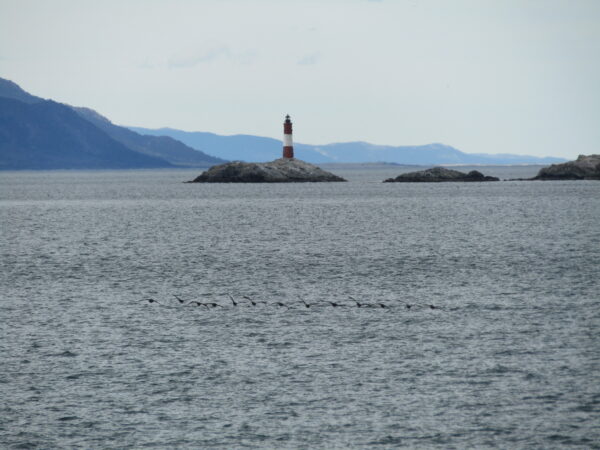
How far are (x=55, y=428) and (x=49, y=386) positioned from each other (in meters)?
2.92

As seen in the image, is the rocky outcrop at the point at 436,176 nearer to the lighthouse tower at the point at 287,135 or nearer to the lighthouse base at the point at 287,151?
the lighthouse base at the point at 287,151

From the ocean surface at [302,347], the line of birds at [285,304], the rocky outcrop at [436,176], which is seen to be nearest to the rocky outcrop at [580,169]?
the rocky outcrop at [436,176]

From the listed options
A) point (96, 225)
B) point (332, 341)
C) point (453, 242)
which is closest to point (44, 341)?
point (332, 341)

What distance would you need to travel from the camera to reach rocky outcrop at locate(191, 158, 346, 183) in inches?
6235

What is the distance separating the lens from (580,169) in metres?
160

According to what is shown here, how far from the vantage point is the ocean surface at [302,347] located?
55.0 feet

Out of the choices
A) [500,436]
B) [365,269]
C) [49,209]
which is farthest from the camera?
[49,209]

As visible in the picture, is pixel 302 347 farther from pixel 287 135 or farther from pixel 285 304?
pixel 287 135

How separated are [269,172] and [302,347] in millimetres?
135752

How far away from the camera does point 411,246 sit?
2116 inches

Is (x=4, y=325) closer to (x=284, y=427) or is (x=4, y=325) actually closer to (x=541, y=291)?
(x=284, y=427)

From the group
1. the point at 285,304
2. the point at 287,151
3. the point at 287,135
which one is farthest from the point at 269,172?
the point at 285,304

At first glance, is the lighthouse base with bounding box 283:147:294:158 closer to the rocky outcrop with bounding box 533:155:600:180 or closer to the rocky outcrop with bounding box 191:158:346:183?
the rocky outcrop with bounding box 191:158:346:183

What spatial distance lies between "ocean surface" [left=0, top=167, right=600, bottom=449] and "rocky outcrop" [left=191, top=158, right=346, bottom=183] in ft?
342
